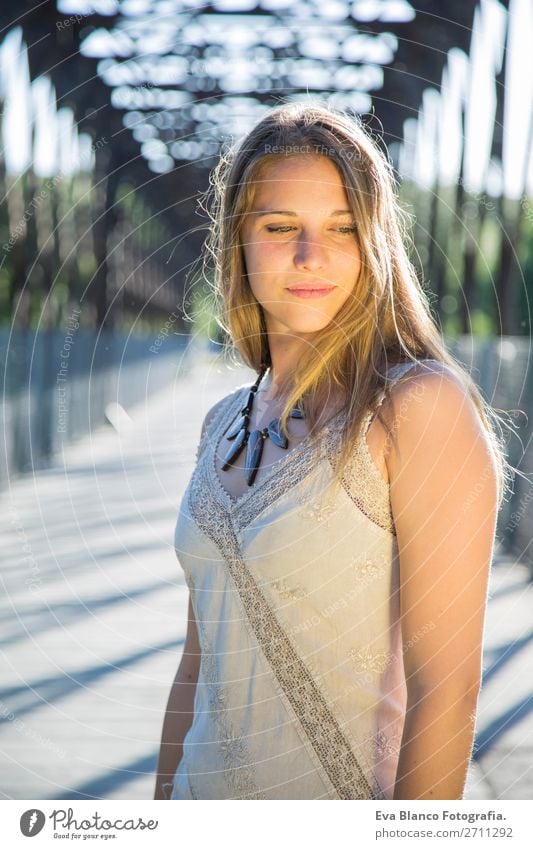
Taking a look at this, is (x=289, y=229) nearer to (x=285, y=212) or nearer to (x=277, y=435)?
(x=285, y=212)

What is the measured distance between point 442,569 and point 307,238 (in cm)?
54

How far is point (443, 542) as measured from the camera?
1.37 m

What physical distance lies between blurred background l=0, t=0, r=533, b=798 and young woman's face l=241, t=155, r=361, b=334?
47 centimetres

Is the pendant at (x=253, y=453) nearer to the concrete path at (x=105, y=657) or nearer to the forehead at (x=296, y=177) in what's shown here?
the forehead at (x=296, y=177)

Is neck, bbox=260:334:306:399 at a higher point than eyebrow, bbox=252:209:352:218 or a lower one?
lower

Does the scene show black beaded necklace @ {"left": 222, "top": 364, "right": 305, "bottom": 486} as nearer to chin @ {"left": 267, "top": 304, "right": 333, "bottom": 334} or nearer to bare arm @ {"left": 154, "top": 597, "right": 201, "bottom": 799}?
chin @ {"left": 267, "top": 304, "right": 333, "bottom": 334}

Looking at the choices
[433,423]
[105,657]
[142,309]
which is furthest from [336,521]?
[142,309]

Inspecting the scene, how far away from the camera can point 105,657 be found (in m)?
4.60

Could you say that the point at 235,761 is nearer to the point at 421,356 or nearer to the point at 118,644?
the point at 421,356

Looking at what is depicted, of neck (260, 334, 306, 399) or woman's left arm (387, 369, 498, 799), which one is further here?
neck (260, 334, 306, 399)

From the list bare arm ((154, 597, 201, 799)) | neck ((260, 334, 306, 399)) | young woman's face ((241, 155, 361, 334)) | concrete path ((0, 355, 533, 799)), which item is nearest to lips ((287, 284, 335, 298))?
young woman's face ((241, 155, 361, 334))

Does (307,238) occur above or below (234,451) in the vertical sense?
above

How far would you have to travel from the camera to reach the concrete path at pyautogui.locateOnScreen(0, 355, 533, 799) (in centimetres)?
342

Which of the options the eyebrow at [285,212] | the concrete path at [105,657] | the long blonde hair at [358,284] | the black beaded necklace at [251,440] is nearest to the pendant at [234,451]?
the black beaded necklace at [251,440]
